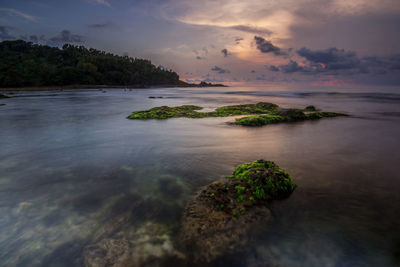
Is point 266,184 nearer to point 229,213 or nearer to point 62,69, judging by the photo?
point 229,213

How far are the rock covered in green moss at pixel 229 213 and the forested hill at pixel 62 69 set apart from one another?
3665 inches

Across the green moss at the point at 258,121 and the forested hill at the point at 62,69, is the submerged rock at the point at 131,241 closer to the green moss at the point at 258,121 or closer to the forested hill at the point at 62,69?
the green moss at the point at 258,121

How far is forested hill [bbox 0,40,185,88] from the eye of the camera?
3073 inches

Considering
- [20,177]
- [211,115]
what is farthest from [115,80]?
[20,177]

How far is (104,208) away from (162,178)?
1.94 meters

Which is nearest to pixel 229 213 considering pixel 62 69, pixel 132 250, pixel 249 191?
pixel 249 191

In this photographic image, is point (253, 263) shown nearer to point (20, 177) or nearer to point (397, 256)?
point (397, 256)

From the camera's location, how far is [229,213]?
13.6ft

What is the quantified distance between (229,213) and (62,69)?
115 meters

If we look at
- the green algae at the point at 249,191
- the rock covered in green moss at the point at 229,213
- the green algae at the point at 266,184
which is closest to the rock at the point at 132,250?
the rock covered in green moss at the point at 229,213

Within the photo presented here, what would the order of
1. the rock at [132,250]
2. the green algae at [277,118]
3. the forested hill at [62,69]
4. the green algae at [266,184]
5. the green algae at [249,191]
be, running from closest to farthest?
the rock at [132,250] → the green algae at [249,191] → the green algae at [266,184] → the green algae at [277,118] → the forested hill at [62,69]

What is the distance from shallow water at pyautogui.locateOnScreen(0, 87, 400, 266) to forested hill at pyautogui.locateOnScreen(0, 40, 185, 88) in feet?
286

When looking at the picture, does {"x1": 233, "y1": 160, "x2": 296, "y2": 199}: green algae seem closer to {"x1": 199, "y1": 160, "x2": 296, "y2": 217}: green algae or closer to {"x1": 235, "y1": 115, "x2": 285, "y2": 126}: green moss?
{"x1": 199, "y1": 160, "x2": 296, "y2": 217}: green algae

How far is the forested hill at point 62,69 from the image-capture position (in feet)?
256
